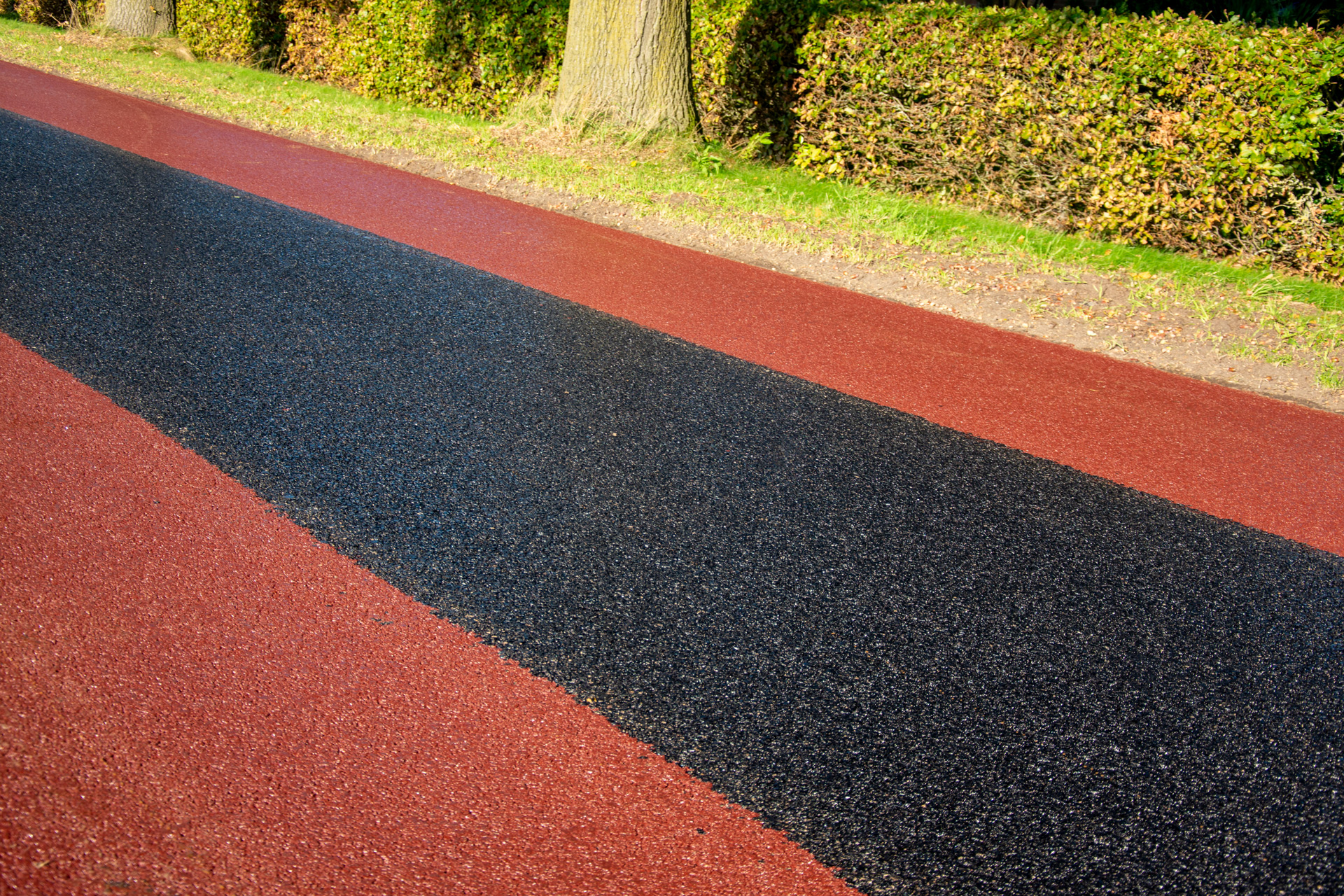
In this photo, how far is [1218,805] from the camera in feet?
8.74

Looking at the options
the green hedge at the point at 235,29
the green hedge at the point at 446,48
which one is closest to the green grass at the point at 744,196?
the green hedge at the point at 446,48

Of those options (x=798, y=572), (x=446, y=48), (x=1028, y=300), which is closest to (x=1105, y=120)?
(x=1028, y=300)

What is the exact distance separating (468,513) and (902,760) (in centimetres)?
189

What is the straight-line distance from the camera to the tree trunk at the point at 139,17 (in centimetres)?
1995

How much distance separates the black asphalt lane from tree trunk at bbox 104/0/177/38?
56.4ft

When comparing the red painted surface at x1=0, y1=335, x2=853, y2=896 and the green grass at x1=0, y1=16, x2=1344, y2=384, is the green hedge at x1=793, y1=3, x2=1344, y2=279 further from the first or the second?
the red painted surface at x1=0, y1=335, x2=853, y2=896

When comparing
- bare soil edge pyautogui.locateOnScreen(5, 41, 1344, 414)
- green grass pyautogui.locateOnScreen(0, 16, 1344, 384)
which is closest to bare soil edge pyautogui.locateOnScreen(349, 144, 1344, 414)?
bare soil edge pyautogui.locateOnScreen(5, 41, 1344, 414)

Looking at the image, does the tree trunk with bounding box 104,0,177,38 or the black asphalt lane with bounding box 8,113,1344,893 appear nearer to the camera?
the black asphalt lane with bounding box 8,113,1344,893

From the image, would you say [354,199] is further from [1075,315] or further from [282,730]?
[282,730]

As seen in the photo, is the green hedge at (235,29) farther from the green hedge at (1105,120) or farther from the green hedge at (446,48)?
the green hedge at (1105,120)

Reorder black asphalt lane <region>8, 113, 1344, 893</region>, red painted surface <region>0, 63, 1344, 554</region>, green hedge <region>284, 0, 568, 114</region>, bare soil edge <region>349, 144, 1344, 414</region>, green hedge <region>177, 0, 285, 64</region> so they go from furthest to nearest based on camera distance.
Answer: green hedge <region>177, 0, 285, 64</region>, green hedge <region>284, 0, 568, 114</region>, bare soil edge <region>349, 144, 1344, 414</region>, red painted surface <region>0, 63, 1344, 554</region>, black asphalt lane <region>8, 113, 1344, 893</region>

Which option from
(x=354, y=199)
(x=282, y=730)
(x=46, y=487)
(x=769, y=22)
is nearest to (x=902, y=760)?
(x=282, y=730)

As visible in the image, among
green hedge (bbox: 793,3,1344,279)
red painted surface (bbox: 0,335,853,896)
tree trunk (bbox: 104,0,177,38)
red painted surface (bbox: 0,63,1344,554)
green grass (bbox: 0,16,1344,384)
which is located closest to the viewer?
red painted surface (bbox: 0,335,853,896)

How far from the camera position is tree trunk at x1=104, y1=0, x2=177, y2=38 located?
20.0 meters
